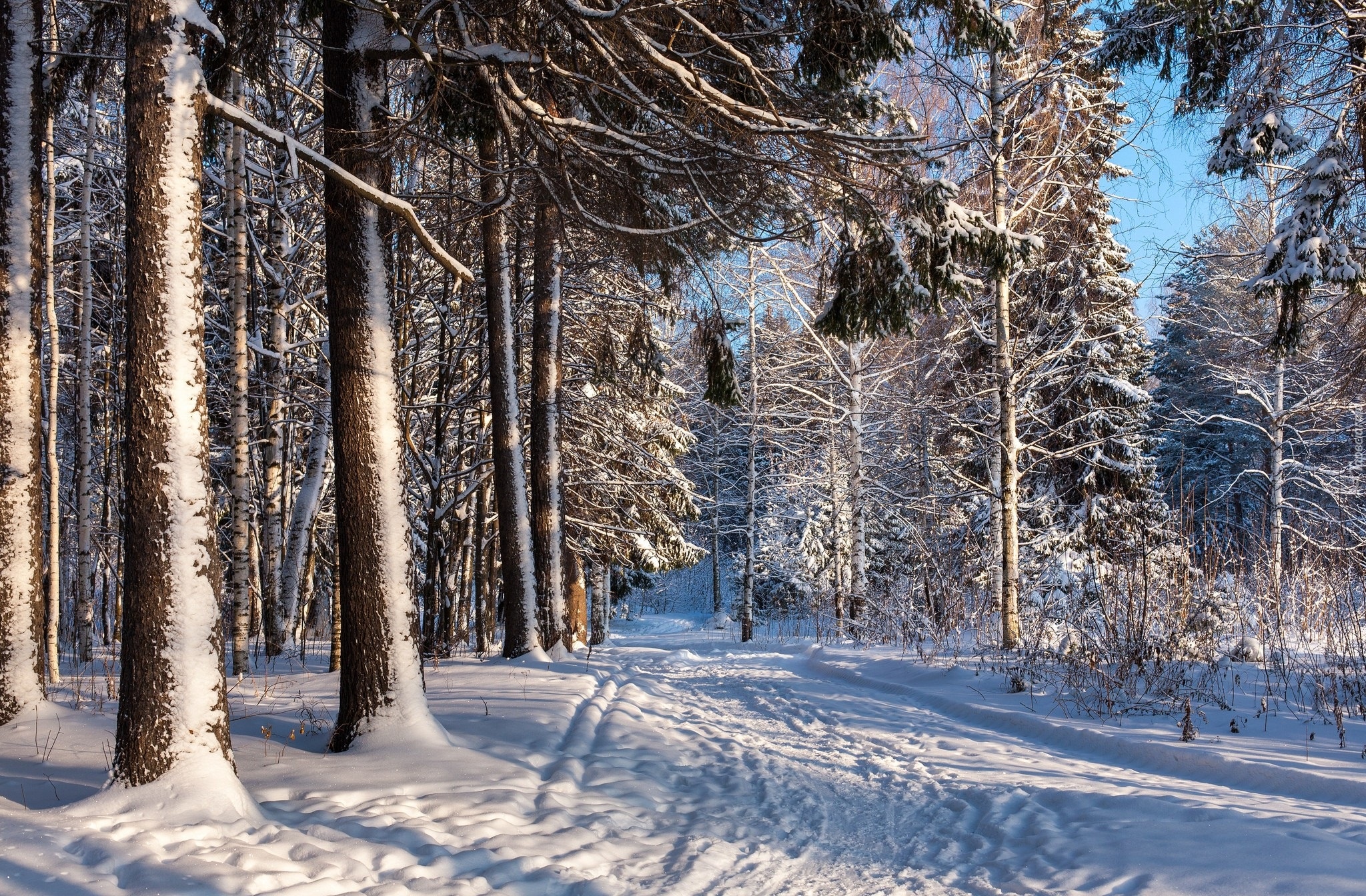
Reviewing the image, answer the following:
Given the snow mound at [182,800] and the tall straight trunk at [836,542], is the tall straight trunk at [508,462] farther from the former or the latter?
the tall straight trunk at [836,542]

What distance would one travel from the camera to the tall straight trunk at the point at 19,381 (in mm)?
5418

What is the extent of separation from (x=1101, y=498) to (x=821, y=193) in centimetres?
1323

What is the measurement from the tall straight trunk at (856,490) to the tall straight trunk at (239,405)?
11.4 meters

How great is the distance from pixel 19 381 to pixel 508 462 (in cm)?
541

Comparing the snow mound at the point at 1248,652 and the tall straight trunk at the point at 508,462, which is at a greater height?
the tall straight trunk at the point at 508,462

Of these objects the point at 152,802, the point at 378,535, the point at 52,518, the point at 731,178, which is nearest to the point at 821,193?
the point at 731,178

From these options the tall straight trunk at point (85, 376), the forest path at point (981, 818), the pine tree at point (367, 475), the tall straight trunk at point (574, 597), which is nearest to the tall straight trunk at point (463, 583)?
the tall straight trunk at point (574, 597)

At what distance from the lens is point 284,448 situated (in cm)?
1310

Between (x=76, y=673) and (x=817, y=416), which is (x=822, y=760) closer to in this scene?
(x=76, y=673)

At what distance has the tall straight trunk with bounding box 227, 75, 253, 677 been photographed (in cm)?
851

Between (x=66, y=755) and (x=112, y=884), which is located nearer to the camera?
(x=112, y=884)

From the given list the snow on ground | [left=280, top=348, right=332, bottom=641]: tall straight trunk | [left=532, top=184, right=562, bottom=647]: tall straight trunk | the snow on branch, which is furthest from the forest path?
[left=280, top=348, right=332, bottom=641]: tall straight trunk

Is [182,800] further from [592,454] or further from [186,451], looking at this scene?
[592,454]

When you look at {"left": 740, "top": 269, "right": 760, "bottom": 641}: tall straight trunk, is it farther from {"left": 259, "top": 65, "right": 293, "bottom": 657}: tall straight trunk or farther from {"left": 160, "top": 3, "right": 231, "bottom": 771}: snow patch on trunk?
{"left": 160, "top": 3, "right": 231, "bottom": 771}: snow patch on trunk
